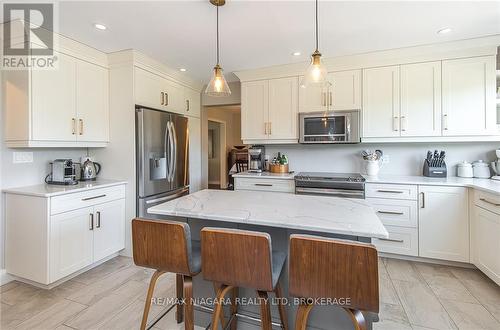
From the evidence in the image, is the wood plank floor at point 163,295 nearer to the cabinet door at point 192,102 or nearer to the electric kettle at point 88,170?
the electric kettle at point 88,170

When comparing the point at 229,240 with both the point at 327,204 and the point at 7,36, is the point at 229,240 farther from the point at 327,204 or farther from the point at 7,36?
the point at 7,36

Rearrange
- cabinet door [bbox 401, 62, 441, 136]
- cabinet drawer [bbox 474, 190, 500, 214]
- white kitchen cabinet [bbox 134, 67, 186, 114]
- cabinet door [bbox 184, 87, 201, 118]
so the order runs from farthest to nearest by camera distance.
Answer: cabinet door [bbox 184, 87, 201, 118] < white kitchen cabinet [bbox 134, 67, 186, 114] < cabinet door [bbox 401, 62, 441, 136] < cabinet drawer [bbox 474, 190, 500, 214]

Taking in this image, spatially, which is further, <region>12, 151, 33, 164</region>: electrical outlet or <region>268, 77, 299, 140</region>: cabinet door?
<region>268, 77, 299, 140</region>: cabinet door

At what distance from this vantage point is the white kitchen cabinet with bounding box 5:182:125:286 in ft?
7.09

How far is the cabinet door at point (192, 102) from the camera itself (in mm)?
3945

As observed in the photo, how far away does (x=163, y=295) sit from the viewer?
216cm

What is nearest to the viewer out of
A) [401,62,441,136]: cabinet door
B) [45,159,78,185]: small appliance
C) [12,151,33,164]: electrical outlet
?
[12,151,33,164]: electrical outlet

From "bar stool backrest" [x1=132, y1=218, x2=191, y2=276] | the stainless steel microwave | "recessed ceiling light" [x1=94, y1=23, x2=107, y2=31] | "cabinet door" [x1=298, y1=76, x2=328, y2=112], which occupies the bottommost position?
"bar stool backrest" [x1=132, y1=218, x2=191, y2=276]

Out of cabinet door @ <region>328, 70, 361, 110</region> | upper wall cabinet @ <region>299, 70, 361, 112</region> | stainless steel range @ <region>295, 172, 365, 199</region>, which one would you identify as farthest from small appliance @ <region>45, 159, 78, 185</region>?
cabinet door @ <region>328, 70, 361, 110</region>

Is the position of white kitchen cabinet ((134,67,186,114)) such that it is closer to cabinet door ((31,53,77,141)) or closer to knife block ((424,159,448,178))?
cabinet door ((31,53,77,141))

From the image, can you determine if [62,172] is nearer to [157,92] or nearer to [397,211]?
[157,92]

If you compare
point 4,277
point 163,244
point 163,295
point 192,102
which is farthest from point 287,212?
point 192,102

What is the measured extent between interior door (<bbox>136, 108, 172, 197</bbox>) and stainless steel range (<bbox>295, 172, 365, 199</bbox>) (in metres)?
1.69

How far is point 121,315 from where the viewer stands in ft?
6.16
